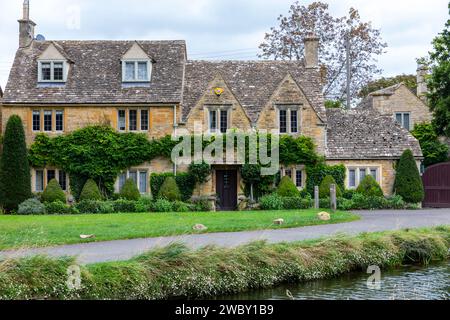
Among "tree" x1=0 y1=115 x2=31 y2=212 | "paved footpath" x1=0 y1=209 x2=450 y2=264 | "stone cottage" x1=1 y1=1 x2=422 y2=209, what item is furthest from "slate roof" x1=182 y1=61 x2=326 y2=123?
"paved footpath" x1=0 y1=209 x2=450 y2=264

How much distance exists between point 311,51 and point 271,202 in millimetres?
11374

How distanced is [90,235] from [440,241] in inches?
420

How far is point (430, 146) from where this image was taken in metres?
44.6

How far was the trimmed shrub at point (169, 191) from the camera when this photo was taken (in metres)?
36.2

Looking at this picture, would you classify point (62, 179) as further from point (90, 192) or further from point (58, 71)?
point (58, 71)

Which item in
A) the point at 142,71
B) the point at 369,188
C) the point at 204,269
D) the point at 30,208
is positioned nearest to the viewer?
the point at 204,269

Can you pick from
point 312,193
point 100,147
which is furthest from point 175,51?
point 312,193

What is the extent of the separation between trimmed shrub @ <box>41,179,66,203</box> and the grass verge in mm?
20566

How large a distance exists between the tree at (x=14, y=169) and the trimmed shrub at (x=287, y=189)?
13196 mm

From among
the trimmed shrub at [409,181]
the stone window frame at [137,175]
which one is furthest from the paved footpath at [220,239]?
the stone window frame at [137,175]

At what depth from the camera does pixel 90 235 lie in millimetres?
20953

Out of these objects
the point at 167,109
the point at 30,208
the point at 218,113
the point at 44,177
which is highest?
the point at 167,109

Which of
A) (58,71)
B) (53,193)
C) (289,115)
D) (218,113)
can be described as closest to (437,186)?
(289,115)
